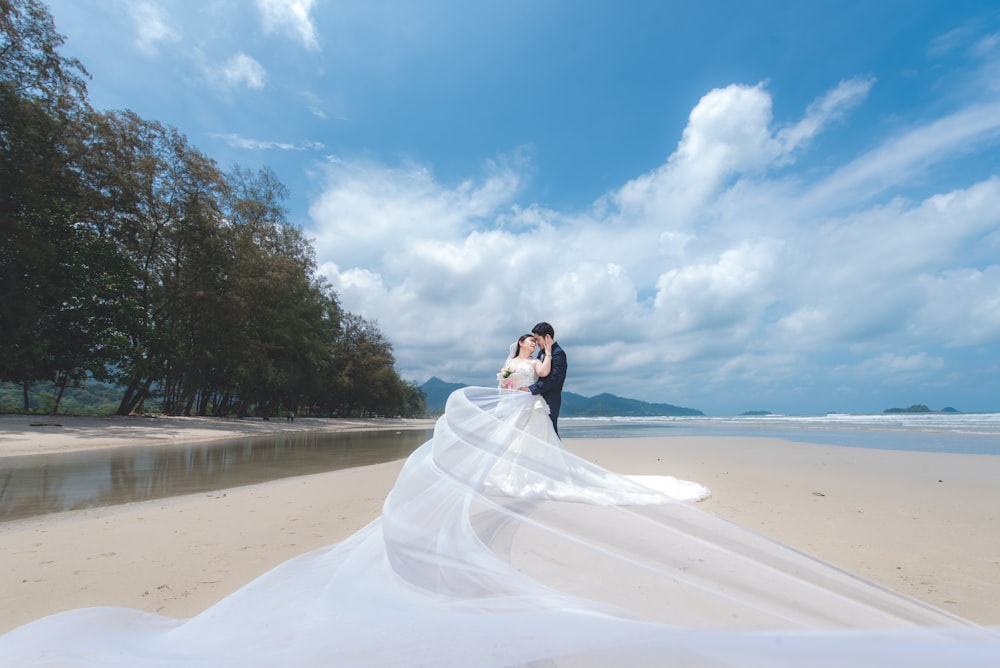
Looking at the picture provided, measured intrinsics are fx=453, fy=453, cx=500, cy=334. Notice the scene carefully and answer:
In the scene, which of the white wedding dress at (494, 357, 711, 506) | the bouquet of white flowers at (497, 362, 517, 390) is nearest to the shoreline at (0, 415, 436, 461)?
the bouquet of white flowers at (497, 362, 517, 390)

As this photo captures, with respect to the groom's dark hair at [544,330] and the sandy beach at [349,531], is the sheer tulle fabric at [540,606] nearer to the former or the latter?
the sandy beach at [349,531]

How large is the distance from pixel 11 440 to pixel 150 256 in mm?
13312

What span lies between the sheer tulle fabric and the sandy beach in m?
0.92

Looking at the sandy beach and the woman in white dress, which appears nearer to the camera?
Result: the sandy beach

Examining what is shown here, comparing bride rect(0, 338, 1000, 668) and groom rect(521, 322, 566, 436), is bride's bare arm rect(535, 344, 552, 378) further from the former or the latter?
bride rect(0, 338, 1000, 668)

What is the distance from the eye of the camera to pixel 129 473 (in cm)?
862

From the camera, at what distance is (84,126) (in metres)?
18.7

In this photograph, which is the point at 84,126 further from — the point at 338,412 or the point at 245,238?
the point at 338,412

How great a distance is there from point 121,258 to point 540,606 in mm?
26028

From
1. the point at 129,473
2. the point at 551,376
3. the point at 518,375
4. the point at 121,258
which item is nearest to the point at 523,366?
the point at 518,375

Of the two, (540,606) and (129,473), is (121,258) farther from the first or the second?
(540,606)

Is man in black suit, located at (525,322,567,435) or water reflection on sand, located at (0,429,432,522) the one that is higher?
man in black suit, located at (525,322,567,435)

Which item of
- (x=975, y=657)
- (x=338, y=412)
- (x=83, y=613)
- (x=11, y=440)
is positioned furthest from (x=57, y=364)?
(x=338, y=412)

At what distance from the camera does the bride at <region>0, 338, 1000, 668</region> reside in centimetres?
144
